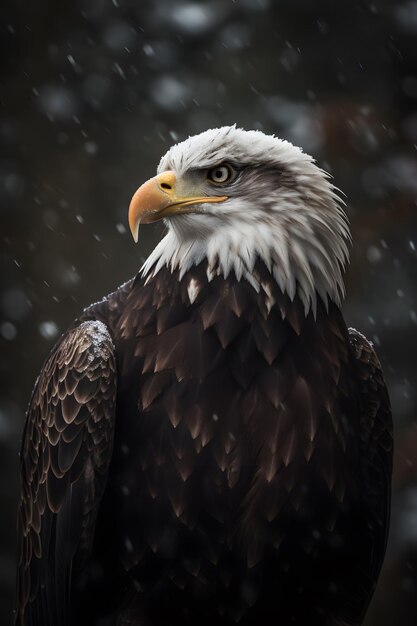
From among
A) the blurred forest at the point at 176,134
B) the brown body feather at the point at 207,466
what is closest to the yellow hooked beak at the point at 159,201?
the brown body feather at the point at 207,466

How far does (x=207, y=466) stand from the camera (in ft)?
9.07

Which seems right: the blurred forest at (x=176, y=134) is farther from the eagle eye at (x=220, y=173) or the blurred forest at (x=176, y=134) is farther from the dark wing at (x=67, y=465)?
the dark wing at (x=67, y=465)

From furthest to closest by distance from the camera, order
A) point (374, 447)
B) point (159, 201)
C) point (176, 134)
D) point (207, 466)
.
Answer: point (176, 134) < point (374, 447) < point (159, 201) < point (207, 466)

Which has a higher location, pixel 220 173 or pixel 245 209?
pixel 220 173

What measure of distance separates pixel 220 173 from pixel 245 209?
0.15 metres

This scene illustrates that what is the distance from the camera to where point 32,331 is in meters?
6.12

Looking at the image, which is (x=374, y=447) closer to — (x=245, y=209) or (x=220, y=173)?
(x=245, y=209)

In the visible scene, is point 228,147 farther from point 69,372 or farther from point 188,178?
point 69,372

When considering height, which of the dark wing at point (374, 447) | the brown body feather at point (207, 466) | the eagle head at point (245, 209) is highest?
the eagle head at point (245, 209)

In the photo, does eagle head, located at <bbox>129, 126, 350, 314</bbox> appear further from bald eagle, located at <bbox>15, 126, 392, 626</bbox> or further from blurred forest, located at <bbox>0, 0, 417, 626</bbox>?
blurred forest, located at <bbox>0, 0, 417, 626</bbox>

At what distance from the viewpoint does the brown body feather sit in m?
2.77

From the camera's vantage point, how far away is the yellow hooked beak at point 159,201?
2875 mm

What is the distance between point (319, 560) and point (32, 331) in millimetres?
3609

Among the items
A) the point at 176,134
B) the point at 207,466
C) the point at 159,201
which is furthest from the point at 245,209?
the point at 176,134
